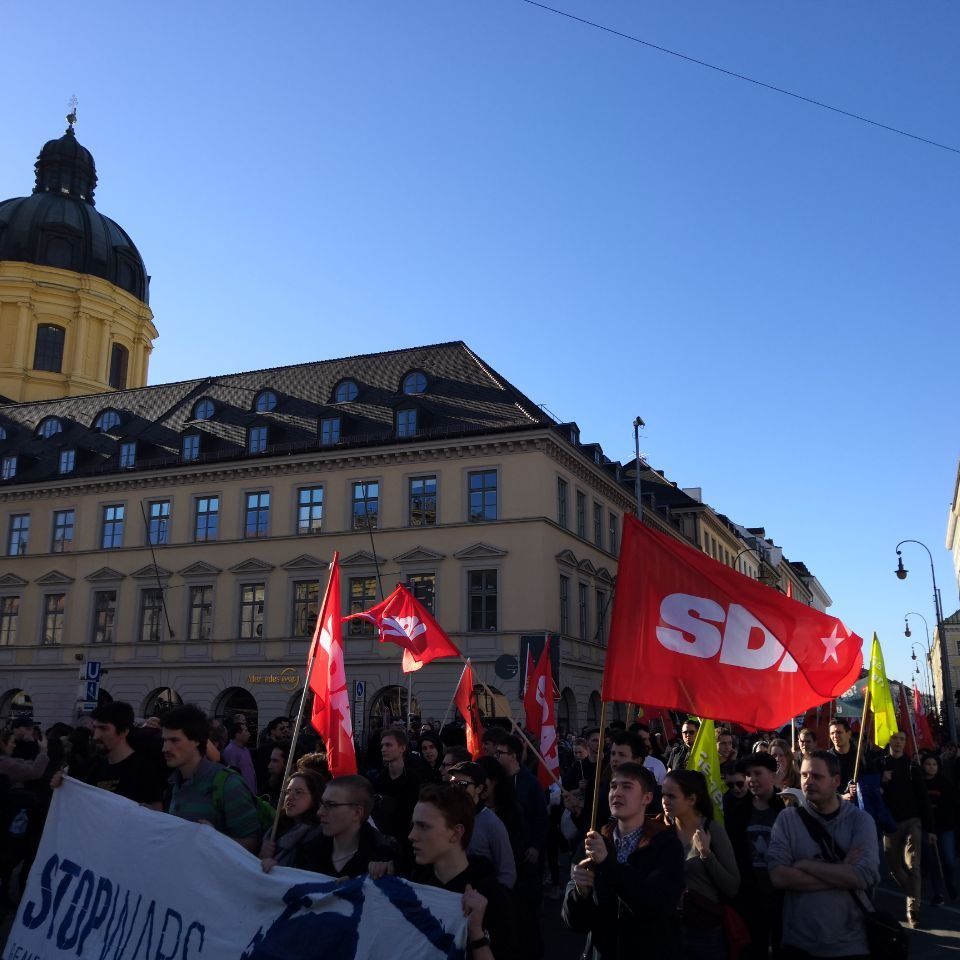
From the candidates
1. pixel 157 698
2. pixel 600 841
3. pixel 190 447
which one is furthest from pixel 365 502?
pixel 600 841

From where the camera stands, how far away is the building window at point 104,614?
41.7m

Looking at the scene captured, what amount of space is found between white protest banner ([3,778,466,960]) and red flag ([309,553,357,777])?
226cm

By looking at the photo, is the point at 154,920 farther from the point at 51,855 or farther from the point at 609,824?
the point at 609,824

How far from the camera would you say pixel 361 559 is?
37.7 meters

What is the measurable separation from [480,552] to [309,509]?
7.72 metres

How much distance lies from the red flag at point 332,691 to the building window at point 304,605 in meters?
29.7

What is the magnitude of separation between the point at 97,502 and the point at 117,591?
171 inches

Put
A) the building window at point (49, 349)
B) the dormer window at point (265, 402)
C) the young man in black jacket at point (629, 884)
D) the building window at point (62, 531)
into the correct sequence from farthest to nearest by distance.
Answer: the building window at point (49, 349) < the building window at point (62, 531) < the dormer window at point (265, 402) < the young man in black jacket at point (629, 884)

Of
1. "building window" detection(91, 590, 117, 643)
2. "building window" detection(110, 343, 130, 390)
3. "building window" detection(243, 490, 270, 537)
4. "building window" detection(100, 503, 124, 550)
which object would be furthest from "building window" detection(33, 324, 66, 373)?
"building window" detection(243, 490, 270, 537)

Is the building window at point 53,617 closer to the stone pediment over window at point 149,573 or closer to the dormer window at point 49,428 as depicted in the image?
the stone pediment over window at point 149,573

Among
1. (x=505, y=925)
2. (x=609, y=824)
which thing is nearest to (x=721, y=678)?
(x=609, y=824)

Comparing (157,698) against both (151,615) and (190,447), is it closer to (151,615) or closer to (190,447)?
(151,615)

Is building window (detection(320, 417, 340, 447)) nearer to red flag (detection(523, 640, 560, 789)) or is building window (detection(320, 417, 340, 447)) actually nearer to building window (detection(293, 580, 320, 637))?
building window (detection(293, 580, 320, 637))

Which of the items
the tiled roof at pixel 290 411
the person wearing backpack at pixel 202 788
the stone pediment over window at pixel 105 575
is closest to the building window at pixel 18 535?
the tiled roof at pixel 290 411
